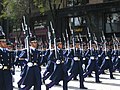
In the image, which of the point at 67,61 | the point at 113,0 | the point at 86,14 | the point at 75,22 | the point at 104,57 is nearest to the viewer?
the point at 67,61

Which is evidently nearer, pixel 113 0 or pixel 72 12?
pixel 113 0

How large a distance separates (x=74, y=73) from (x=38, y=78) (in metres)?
2.84

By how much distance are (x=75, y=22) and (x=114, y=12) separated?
18.5 ft

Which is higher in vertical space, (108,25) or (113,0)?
(113,0)

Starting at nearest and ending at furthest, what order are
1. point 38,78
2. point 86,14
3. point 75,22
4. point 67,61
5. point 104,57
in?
point 38,78 < point 67,61 < point 104,57 < point 86,14 < point 75,22

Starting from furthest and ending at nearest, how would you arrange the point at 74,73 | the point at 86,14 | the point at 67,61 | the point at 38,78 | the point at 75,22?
the point at 75,22 < the point at 86,14 < the point at 67,61 < the point at 74,73 < the point at 38,78

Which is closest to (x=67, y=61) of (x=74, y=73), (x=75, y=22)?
(x=74, y=73)

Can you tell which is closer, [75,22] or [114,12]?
[114,12]

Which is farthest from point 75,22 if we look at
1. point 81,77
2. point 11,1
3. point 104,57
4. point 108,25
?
point 81,77

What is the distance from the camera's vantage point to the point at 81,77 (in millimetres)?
12812

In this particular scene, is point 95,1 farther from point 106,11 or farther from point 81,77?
point 81,77

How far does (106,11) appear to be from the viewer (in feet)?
107

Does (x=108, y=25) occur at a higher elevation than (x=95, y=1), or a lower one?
lower

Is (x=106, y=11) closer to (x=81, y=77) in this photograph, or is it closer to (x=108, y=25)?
(x=108, y=25)
